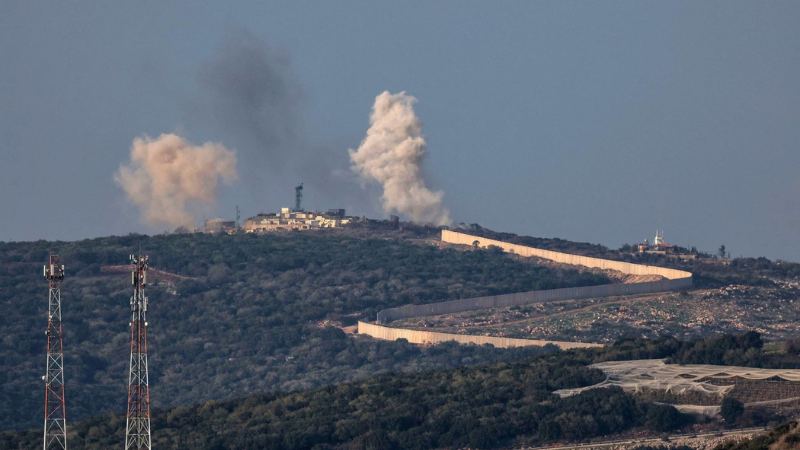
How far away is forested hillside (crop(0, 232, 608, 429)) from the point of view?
124062 millimetres

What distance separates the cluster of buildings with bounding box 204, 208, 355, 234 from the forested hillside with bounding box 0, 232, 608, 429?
5.77 meters

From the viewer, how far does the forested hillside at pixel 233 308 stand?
124 metres

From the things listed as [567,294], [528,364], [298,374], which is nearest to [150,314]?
[298,374]

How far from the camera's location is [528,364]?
93.4 m

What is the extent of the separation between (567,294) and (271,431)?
63872 millimetres

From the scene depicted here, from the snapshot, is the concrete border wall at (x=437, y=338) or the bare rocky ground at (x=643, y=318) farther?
the bare rocky ground at (x=643, y=318)

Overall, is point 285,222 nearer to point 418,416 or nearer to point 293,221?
point 293,221

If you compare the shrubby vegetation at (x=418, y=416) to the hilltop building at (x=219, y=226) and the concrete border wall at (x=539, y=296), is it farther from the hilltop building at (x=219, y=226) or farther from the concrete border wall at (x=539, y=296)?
the hilltop building at (x=219, y=226)

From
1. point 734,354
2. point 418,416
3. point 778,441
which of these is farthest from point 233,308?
point 778,441

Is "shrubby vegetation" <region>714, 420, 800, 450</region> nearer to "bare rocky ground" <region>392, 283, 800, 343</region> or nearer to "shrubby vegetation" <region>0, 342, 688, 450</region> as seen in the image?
"shrubby vegetation" <region>0, 342, 688, 450</region>

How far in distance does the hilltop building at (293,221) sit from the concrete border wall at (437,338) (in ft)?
148

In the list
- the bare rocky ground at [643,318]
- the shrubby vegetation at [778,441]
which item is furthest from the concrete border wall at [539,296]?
the shrubby vegetation at [778,441]

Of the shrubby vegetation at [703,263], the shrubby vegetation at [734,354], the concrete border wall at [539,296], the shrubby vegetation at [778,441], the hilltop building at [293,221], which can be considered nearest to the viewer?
the shrubby vegetation at [778,441]

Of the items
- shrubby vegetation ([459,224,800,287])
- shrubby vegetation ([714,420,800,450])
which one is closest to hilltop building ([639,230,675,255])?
shrubby vegetation ([459,224,800,287])
